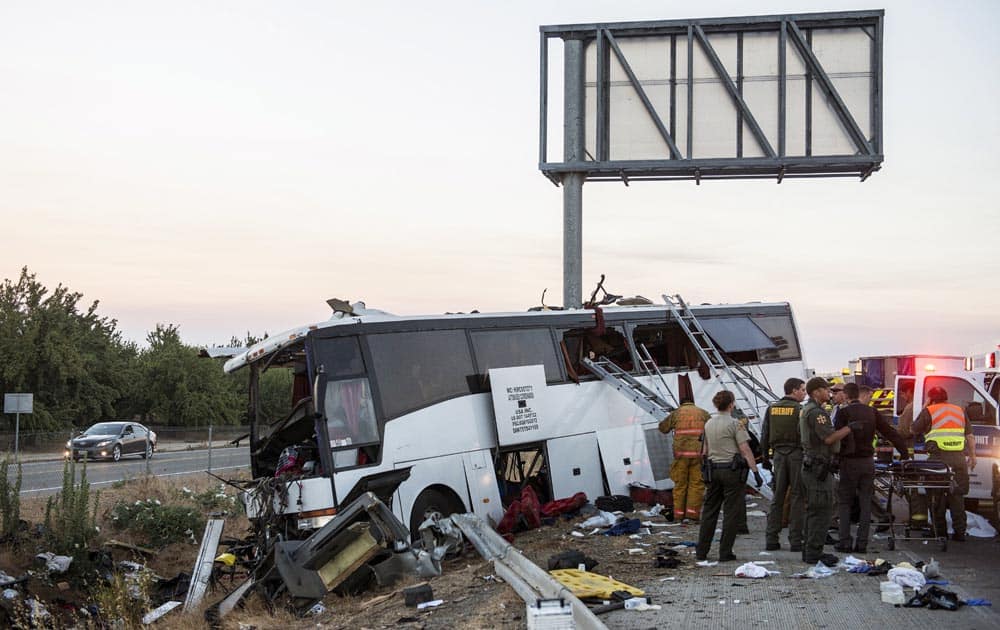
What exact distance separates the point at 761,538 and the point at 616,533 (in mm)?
1825

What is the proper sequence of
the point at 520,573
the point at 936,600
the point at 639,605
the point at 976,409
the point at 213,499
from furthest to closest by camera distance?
the point at 213,499
the point at 976,409
the point at 520,573
the point at 639,605
the point at 936,600

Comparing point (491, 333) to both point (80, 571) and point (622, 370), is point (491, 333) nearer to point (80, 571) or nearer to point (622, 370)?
point (622, 370)

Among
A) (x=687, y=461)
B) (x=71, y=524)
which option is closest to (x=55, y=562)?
(x=71, y=524)

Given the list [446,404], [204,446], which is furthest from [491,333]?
[204,446]

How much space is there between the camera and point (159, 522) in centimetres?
1867

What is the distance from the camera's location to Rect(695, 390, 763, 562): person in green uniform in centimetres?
1072

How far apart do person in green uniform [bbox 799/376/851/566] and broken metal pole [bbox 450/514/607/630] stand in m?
2.93

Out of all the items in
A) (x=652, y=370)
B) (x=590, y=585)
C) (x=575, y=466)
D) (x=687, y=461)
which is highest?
(x=652, y=370)

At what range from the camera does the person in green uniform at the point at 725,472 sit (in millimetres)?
10719

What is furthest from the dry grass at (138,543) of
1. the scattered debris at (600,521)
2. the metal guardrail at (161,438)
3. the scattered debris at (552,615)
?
the metal guardrail at (161,438)

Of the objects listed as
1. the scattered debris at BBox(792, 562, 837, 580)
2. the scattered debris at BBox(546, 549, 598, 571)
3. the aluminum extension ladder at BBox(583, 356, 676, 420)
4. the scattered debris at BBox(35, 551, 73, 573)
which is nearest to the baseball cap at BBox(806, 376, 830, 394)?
the scattered debris at BBox(792, 562, 837, 580)

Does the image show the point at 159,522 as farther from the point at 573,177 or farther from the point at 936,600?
the point at 936,600

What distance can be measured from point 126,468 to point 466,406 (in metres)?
17.1

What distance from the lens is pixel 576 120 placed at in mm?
22703
